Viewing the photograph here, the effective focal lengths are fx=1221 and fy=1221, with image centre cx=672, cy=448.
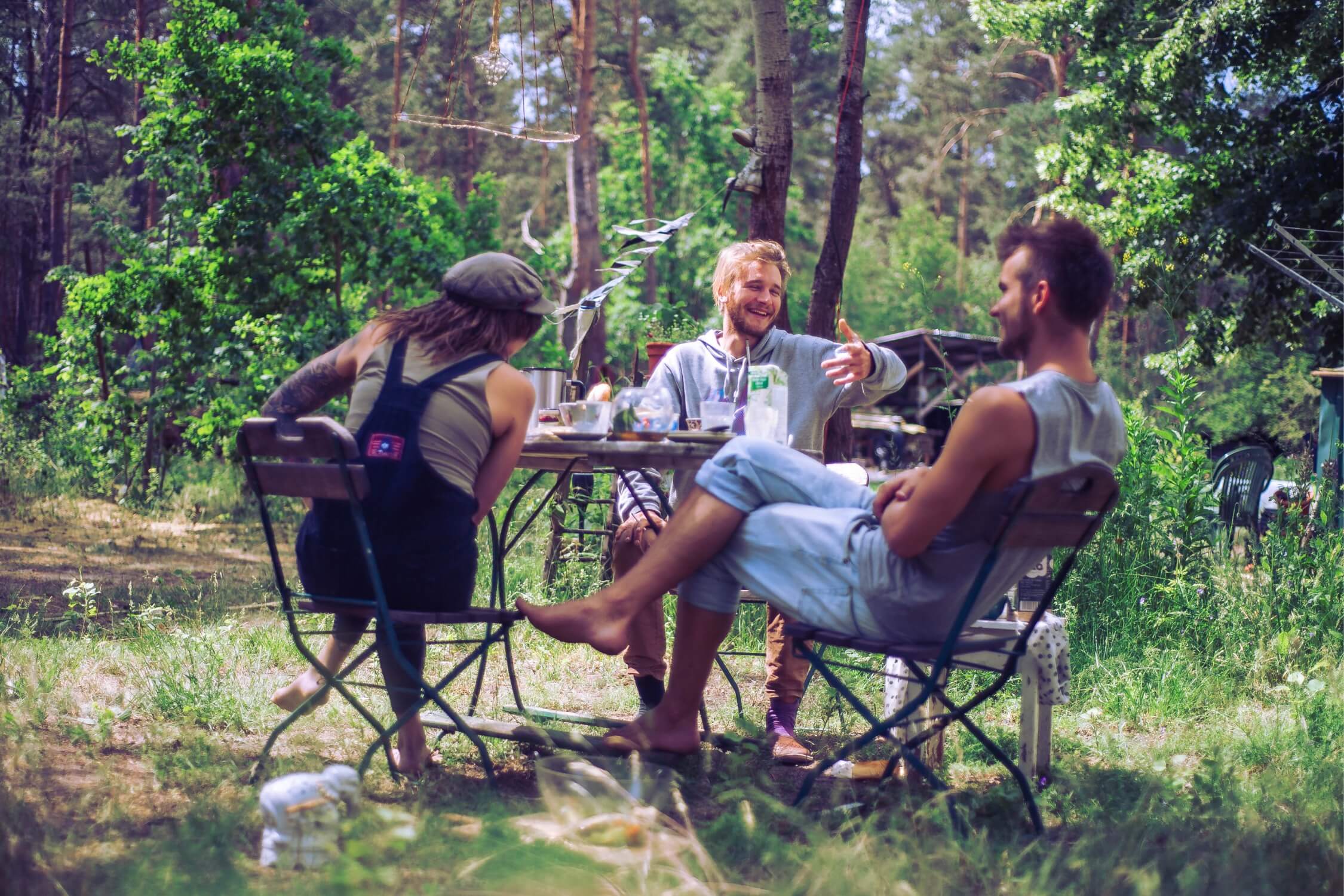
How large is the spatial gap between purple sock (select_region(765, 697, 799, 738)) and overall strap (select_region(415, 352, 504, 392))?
1.40m

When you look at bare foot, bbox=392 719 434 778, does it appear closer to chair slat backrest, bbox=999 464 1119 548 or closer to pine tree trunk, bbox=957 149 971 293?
chair slat backrest, bbox=999 464 1119 548

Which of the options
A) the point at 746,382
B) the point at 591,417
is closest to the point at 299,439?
the point at 591,417

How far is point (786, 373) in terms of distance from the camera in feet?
13.1

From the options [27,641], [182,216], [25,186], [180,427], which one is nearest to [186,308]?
[182,216]

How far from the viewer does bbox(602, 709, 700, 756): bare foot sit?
3.10 m

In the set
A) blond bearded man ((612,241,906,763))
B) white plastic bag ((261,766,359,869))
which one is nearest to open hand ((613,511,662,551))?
blond bearded man ((612,241,906,763))

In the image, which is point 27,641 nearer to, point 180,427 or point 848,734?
point 848,734

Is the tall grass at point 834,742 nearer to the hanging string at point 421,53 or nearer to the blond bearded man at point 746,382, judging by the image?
the blond bearded man at point 746,382

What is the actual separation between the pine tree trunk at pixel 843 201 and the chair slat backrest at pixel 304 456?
3.43 m

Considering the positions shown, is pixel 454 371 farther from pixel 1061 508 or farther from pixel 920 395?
pixel 920 395

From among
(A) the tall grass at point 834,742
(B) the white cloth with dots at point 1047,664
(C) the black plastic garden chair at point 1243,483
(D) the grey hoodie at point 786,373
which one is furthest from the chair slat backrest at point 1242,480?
(B) the white cloth with dots at point 1047,664

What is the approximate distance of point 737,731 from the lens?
382cm

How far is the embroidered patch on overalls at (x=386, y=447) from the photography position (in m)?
2.94

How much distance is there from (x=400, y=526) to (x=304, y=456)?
0.28 meters
